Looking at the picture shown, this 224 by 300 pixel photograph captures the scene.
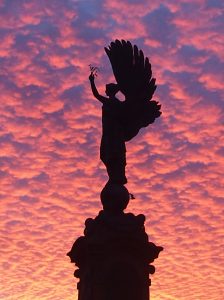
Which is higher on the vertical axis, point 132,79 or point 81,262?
point 132,79

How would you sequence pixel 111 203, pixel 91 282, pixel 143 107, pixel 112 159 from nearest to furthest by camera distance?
pixel 91 282, pixel 111 203, pixel 112 159, pixel 143 107

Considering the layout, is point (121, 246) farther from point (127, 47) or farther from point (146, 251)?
point (127, 47)

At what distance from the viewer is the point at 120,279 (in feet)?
35.4

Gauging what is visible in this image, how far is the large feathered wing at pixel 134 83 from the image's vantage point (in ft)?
42.0

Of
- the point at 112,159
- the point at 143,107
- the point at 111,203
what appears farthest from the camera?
the point at 143,107

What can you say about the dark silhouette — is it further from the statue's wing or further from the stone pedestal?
the statue's wing

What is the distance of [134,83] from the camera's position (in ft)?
42.7

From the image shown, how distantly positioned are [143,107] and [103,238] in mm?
3357

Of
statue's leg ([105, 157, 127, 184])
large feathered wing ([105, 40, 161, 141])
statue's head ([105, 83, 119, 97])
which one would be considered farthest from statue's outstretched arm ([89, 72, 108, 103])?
statue's leg ([105, 157, 127, 184])

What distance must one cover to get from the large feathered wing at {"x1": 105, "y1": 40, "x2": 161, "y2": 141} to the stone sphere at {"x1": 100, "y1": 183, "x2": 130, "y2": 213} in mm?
1576

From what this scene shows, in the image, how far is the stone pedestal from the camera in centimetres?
1073

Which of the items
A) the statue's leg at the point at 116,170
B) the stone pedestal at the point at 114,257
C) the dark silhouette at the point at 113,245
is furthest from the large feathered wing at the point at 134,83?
the stone pedestal at the point at 114,257

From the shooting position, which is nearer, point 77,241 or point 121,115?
point 77,241

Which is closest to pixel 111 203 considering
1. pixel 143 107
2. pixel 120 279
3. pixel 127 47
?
pixel 120 279
